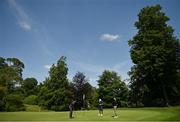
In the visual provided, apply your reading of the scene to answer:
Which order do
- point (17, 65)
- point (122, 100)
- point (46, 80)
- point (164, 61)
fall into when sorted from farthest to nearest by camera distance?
point (17, 65) < point (122, 100) < point (46, 80) < point (164, 61)

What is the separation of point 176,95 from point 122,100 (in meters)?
23.1

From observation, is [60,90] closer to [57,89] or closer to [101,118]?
[57,89]

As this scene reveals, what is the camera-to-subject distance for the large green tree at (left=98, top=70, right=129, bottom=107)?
3297 inches

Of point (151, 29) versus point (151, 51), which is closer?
point (151, 51)

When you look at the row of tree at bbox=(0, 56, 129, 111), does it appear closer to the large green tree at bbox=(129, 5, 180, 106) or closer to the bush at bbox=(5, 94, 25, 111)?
the bush at bbox=(5, 94, 25, 111)

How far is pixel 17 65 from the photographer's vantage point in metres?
Answer: 104

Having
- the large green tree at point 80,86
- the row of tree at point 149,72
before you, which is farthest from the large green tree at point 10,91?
the large green tree at point 80,86

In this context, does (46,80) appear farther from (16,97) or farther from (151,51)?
(151,51)

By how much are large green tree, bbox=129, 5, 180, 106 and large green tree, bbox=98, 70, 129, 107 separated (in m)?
18.4

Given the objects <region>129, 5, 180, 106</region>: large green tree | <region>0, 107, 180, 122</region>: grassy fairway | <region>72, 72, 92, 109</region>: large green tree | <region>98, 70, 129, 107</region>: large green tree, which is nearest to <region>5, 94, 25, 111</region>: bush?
<region>72, 72, 92, 109</region>: large green tree

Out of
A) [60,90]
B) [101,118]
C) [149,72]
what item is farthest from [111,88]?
[101,118]

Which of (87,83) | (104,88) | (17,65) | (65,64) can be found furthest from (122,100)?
(17,65)

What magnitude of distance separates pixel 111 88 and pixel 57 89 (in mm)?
17091

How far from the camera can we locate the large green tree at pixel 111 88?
275ft
